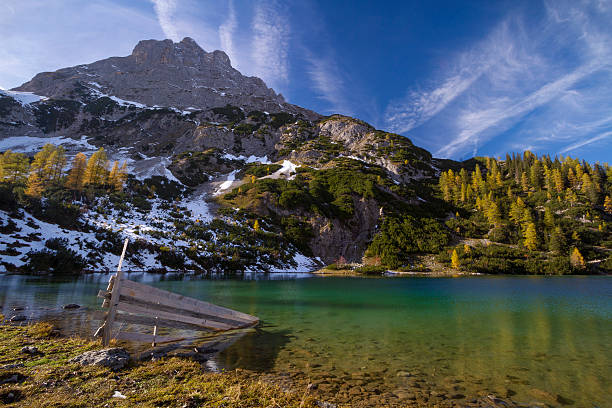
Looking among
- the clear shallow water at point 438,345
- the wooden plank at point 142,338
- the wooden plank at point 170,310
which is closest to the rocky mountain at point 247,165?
the clear shallow water at point 438,345

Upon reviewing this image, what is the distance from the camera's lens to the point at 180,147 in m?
158

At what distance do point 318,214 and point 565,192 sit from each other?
103 metres

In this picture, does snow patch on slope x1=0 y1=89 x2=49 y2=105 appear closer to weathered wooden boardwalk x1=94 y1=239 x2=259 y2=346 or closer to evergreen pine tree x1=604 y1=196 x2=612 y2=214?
weathered wooden boardwalk x1=94 y1=239 x2=259 y2=346

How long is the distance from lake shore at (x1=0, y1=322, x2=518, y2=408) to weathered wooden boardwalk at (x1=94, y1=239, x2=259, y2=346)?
3.84ft

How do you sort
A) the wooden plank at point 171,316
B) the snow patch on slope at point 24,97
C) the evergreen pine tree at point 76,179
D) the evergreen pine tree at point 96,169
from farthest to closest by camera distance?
the snow patch on slope at point 24,97
the evergreen pine tree at point 96,169
the evergreen pine tree at point 76,179
the wooden plank at point 171,316

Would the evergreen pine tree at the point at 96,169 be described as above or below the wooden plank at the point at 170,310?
above

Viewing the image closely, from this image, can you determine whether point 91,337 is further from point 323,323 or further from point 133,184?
point 133,184

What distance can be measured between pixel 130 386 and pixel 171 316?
3.49m

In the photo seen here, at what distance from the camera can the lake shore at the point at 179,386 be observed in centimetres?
498

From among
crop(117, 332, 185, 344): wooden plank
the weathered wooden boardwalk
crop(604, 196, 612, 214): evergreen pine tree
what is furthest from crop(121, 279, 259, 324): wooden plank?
crop(604, 196, 612, 214): evergreen pine tree

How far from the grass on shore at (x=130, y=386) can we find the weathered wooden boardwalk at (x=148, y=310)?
4.40 feet

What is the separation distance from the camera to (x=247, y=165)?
492 feet

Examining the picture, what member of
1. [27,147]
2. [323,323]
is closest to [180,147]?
[27,147]

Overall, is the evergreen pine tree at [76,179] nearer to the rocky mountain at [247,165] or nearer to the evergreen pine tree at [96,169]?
the evergreen pine tree at [96,169]
